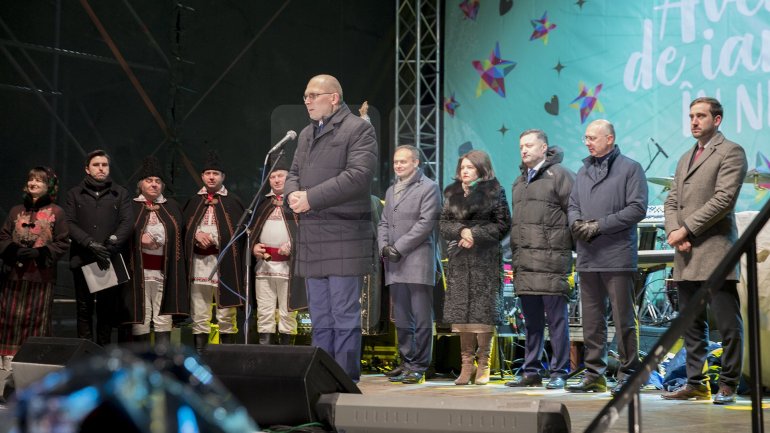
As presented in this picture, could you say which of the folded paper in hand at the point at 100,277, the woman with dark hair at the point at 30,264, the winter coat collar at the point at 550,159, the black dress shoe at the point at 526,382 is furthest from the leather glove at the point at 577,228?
the woman with dark hair at the point at 30,264

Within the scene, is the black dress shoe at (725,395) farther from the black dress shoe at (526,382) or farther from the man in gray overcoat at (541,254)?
the black dress shoe at (526,382)

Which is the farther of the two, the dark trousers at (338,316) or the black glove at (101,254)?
the black glove at (101,254)

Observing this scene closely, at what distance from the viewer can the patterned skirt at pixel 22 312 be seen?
18.8 ft

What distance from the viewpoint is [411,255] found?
5.52 metres

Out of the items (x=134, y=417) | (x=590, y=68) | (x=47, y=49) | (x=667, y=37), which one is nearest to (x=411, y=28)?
(x=590, y=68)

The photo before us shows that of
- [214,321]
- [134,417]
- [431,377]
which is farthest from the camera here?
[214,321]

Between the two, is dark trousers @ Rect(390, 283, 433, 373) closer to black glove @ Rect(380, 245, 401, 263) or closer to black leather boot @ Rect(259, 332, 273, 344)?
black glove @ Rect(380, 245, 401, 263)

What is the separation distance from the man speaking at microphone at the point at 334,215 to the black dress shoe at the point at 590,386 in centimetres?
115

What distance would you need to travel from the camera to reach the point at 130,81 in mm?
8180

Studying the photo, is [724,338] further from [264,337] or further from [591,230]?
[264,337]

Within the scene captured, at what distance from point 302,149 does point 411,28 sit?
5294 mm

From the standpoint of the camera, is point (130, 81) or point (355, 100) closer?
point (130, 81)

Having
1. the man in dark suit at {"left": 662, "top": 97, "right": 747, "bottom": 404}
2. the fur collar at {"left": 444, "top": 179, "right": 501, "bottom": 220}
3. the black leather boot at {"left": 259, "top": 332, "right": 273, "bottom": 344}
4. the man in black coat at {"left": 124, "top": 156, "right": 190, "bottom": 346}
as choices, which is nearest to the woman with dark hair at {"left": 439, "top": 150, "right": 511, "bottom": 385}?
the fur collar at {"left": 444, "top": 179, "right": 501, "bottom": 220}

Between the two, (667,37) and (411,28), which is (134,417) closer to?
(667,37)
